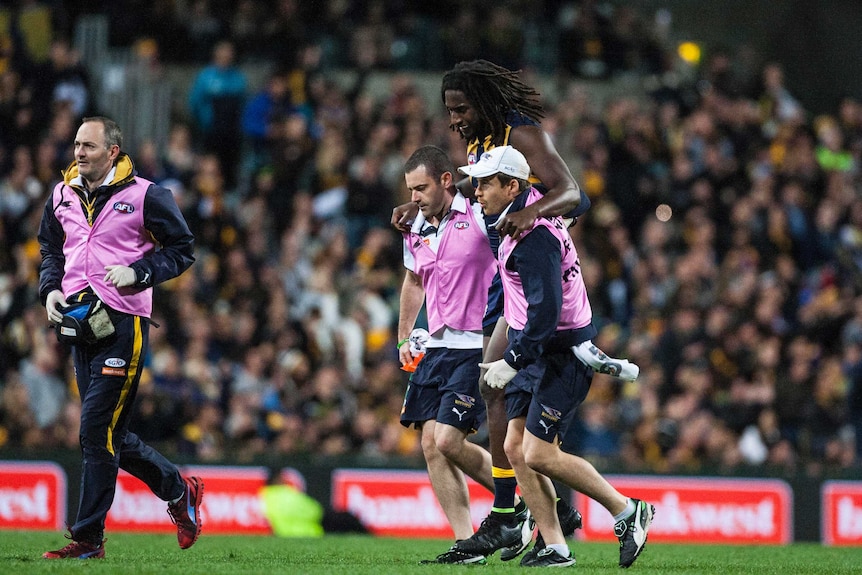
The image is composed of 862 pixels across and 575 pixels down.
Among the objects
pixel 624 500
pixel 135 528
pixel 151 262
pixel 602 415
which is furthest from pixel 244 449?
pixel 624 500

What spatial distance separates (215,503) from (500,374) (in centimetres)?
678

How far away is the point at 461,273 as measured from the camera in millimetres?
8992

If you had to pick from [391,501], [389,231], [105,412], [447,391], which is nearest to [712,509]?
[391,501]

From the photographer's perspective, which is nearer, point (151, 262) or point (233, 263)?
point (151, 262)

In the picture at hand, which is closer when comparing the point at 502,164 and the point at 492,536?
the point at 502,164

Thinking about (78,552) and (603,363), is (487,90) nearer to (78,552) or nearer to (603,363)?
(603,363)

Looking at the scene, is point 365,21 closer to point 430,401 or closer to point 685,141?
point 685,141

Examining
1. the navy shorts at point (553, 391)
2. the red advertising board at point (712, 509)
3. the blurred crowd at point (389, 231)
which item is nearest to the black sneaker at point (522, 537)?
the navy shorts at point (553, 391)

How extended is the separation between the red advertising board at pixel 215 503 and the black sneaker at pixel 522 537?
5202 mm

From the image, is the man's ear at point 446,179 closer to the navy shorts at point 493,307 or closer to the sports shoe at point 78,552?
the navy shorts at point 493,307

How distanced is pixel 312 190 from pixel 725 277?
17.8ft

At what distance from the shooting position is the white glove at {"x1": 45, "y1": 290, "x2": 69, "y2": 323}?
8305 millimetres

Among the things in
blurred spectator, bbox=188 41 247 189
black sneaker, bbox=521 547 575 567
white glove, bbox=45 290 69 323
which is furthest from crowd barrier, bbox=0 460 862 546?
black sneaker, bbox=521 547 575 567

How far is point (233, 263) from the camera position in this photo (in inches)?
641
